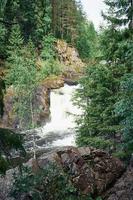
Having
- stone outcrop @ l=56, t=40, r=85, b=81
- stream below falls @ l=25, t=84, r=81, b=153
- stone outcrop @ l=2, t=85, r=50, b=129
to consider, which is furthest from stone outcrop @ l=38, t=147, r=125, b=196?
stone outcrop @ l=56, t=40, r=85, b=81

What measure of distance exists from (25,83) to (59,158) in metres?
25.2

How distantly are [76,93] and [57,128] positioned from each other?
17.8m

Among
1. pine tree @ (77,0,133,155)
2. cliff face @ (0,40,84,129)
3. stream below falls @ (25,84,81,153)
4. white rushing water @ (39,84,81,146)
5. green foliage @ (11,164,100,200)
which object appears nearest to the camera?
green foliage @ (11,164,100,200)

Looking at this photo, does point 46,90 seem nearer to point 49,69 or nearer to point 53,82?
point 53,82

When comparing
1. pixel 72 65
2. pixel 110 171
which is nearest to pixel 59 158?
pixel 110 171

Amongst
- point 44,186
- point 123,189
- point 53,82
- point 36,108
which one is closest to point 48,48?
point 53,82

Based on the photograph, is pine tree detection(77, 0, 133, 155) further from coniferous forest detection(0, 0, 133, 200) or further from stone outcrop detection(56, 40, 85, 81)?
stone outcrop detection(56, 40, 85, 81)

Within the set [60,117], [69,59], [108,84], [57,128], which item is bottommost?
[57,128]

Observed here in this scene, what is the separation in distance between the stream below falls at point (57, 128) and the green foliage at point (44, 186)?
15219 millimetres

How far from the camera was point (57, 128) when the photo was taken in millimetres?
37375

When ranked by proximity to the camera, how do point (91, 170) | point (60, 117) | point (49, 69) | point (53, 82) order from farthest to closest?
Answer: point (49, 69)
point (53, 82)
point (60, 117)
point (91, 170)

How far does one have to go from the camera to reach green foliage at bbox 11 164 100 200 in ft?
34.6

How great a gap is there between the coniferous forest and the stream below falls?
1537 mm

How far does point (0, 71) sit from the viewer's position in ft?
151
